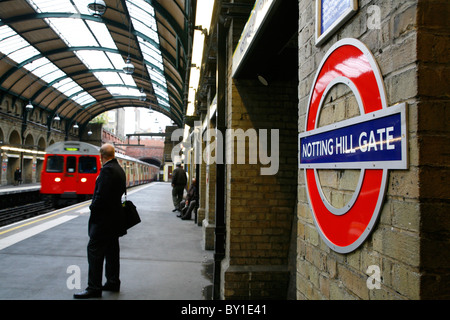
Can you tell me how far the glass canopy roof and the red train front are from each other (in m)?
5.26

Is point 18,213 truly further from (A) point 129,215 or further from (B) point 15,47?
(A) point 129,215

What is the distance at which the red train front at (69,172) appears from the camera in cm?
1439

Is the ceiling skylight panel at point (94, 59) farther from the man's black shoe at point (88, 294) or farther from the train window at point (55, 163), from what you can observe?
the man's black shoe at point (88, 294)

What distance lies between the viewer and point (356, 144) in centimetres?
135

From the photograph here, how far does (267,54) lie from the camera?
3480mm

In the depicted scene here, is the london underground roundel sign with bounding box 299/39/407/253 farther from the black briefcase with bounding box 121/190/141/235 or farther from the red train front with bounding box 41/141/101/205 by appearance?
the red train front with bounding box 41/141/101/205

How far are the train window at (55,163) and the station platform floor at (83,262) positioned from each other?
6507mm

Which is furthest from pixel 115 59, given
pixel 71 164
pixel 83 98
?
pixel 83 98

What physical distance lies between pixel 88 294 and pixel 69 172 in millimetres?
11985

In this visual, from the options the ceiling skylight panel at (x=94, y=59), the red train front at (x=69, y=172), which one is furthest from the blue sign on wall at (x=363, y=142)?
the ceiling skylight panel at (x=94, y=59)

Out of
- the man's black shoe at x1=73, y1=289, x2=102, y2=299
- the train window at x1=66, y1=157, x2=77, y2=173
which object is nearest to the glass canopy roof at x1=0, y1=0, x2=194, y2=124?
the train window at x1=66, y1=157, x2=77, y2=173

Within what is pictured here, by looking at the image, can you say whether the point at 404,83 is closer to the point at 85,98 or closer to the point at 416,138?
the point at 416,138

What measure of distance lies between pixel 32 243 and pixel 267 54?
215 inches

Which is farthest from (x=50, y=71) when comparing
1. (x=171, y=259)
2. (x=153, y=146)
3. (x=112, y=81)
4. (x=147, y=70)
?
(x=153, y=146)
